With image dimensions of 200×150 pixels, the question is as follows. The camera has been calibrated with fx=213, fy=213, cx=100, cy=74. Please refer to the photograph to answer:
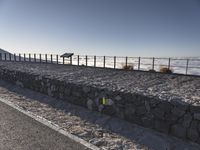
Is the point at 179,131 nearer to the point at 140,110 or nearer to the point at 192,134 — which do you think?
the point at 192,134

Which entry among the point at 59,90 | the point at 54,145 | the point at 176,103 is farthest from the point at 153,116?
the point at 59,90

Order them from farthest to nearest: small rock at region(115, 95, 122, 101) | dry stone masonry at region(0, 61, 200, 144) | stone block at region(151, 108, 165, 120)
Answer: small rock at region(115, 95, 122, 101) → stone block at region(151, 108, 165, 120) → dry stone masonry at region(0, 61, 200, 144)

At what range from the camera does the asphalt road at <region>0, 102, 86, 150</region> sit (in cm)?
485

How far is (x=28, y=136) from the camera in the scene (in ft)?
17.7

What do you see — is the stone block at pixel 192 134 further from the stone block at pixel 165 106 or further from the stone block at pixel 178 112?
the stone block at pixel 165 106

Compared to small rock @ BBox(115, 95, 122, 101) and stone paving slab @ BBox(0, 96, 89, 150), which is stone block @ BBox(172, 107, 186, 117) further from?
stone paving slab @ BBox(0, 96, 89, 150)

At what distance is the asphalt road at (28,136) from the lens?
485cm

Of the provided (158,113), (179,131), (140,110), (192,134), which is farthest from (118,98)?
(192,134)

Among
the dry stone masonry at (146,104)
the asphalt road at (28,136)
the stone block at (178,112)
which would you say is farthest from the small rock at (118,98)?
the asphalt road at (28,136)

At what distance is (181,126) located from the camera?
5.52 metres

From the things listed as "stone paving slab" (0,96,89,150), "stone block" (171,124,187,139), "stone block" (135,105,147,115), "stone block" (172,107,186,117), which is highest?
A: "stone block" (172,107,186,117)

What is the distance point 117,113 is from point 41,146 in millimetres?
3023

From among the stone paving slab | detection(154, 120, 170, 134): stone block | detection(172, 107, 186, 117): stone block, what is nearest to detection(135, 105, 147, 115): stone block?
detection(154, 120, 170, 134): stone block

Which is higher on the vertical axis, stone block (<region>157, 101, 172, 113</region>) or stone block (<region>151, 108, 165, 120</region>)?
stone block (<region>157, 101, 172, 113</region>)
